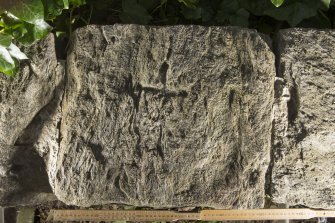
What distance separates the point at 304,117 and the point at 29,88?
0.94 metres

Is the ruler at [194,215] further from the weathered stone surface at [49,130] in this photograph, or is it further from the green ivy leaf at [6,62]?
the green ivy leaf at [6,62]

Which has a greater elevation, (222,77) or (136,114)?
(222,77)

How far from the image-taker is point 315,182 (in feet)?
5.22

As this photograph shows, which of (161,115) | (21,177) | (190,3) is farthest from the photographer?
(190,3)

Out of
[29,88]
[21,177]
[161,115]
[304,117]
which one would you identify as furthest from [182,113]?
[21,177]

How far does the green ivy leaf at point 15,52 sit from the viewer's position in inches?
58.9

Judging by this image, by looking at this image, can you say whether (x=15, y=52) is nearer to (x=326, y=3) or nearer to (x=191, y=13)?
(x=191, y=13)

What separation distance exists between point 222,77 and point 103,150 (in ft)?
1.52

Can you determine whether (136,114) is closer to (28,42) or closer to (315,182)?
(28,42)

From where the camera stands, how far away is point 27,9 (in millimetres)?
1409

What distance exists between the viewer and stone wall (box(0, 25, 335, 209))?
1.53 meters

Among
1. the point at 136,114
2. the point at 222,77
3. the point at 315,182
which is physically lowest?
the point at 315,182

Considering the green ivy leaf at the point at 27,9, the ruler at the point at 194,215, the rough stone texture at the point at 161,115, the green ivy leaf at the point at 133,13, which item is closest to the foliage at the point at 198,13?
the green ivy leaf at the point at 133,13

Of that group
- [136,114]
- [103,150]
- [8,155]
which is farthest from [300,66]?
[8,155]
